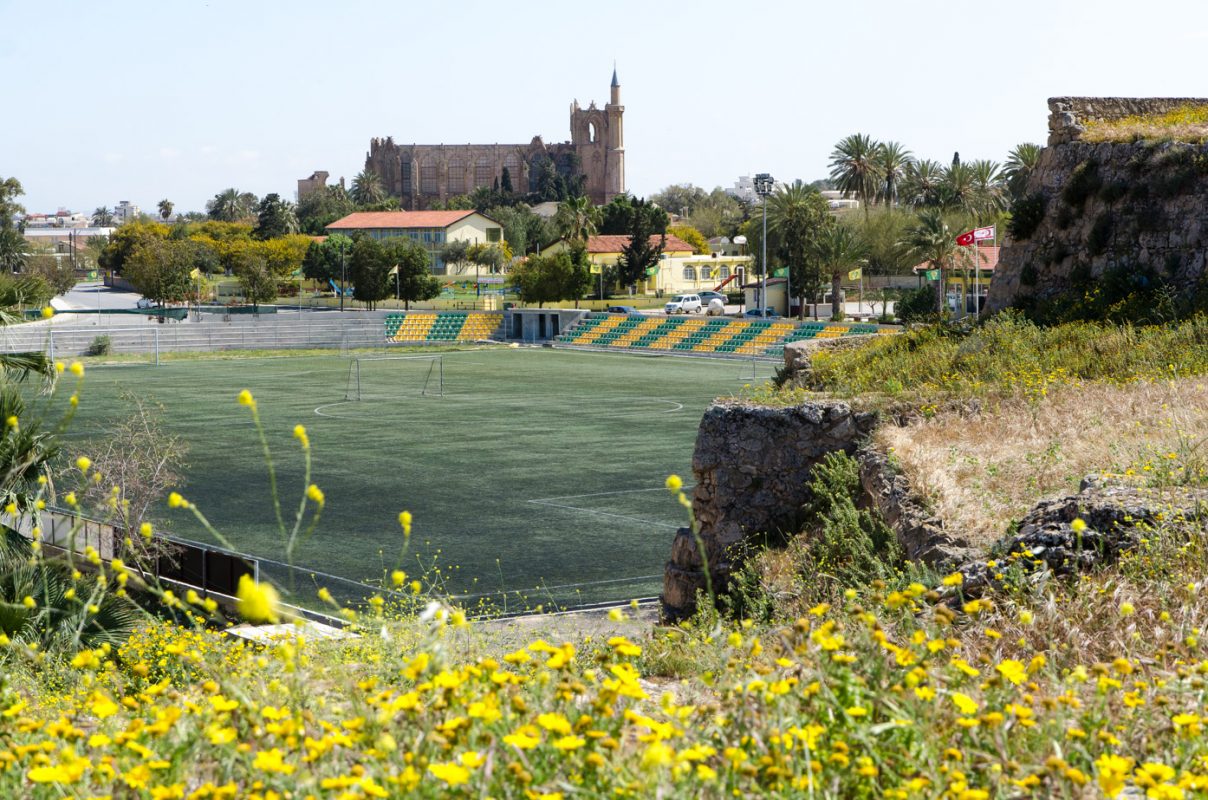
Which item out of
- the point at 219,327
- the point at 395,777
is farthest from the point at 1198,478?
the point at 219,327

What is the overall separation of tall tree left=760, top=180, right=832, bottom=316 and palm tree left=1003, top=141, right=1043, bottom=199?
40.1ft

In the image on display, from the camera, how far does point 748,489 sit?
15.0m

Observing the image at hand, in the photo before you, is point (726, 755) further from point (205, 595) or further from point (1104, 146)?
point (1104, 146)

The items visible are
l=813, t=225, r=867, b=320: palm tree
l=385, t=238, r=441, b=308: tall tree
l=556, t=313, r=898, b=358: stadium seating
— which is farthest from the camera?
l=385, t=238, r=441, b=308: tall tree

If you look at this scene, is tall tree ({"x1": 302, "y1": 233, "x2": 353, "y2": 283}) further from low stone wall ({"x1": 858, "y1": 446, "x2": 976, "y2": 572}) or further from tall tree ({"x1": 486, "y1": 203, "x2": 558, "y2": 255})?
low stone wall ({"x1": 858, "y1": 446, "x2": 976, "y2": 572})

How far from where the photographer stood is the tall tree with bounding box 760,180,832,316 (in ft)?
263

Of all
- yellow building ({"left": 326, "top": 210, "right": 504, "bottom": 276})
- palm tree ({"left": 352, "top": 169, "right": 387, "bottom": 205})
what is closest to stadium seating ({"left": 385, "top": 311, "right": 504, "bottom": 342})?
yellow building ({"left": 326, "top": 210, "right": 504, "bottom": 276})

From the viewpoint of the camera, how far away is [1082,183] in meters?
26.1

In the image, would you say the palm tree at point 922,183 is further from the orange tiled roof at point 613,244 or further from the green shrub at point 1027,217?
the green shrub at point 1027,217

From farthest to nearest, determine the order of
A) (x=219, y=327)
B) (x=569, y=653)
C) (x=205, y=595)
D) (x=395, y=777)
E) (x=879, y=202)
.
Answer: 1. (x=879, y=202)
2. (x=219, y=327)
3. (x=205, y=595)
4. (x=569, y=653)
5. (x=395, y=777)

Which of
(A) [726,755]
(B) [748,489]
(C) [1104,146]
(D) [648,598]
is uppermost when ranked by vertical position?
(C) [1104,146]

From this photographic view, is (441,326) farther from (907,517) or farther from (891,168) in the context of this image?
(907,517)

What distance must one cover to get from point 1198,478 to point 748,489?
241 inches

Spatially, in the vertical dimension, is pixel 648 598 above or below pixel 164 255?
below
